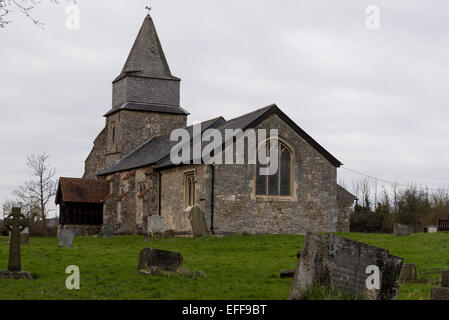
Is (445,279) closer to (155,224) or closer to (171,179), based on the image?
(155,224)

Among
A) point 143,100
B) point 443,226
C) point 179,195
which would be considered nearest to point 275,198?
point 179,195

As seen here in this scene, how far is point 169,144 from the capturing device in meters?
40.2

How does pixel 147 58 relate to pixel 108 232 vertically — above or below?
above

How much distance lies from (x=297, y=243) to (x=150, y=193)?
13015mm

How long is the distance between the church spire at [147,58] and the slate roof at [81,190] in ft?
27.3

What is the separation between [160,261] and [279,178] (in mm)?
16761

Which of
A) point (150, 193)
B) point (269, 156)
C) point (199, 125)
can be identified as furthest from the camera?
point (199, 125)

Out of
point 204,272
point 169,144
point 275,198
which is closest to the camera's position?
point 204,272

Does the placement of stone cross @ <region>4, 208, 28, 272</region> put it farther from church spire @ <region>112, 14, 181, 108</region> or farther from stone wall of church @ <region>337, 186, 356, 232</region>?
church spire @ <region>112, 14, 181, 108</region>
